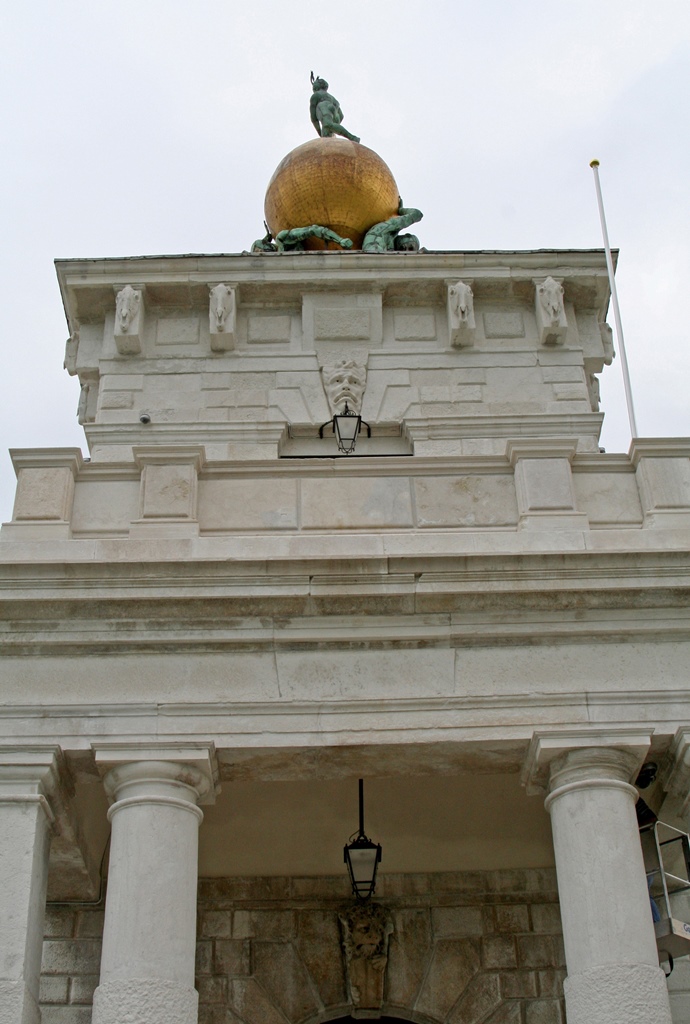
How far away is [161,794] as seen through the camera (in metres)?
10.1

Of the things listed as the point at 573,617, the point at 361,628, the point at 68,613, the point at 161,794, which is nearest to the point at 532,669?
the point at 573,617

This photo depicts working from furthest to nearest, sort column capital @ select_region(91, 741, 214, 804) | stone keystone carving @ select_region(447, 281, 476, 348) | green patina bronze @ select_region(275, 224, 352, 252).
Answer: green patina bronze @ select_region(275, 224, 352, 252) → stone keystone carving @ select_region(447, 281, 476, 348) → column capital @ select_region(91, 741, 214, 804)

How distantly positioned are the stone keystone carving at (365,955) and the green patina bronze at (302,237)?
915 centimetres

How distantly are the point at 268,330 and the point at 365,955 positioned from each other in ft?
25.8

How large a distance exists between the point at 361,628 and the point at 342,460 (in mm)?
1792

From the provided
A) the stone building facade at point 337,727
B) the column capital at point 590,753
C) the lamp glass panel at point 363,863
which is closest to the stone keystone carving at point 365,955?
the stone building facade at point 337,727

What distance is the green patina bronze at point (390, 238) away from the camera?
701 inches

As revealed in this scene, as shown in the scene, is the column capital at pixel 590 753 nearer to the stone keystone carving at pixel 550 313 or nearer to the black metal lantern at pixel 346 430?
the black metal lantern at pixel 346 430

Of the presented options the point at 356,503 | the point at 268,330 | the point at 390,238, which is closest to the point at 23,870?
the point at 356,503

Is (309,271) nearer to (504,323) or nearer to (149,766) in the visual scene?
(504,323)

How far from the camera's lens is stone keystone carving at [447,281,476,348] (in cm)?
1614

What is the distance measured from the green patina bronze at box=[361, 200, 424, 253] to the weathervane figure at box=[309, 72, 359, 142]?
233 centimetres

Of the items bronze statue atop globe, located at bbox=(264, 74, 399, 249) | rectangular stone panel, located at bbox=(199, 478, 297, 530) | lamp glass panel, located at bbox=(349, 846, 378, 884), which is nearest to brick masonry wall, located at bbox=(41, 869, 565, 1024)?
lamp glass panel, located at bbox=(349, 846, 378, 884)

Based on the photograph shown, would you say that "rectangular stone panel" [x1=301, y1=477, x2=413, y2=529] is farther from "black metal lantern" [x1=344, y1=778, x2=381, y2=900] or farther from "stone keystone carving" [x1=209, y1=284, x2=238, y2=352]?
"stone keystone carving" [x1=209, y1=284, x2=238, y2=352]
